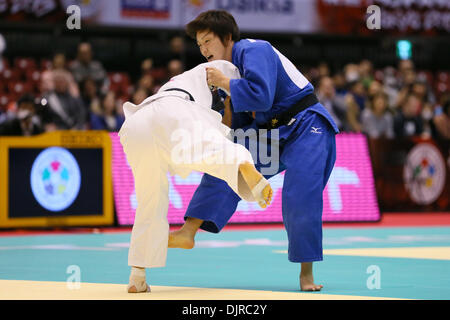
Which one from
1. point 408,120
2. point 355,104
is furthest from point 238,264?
point 408,120

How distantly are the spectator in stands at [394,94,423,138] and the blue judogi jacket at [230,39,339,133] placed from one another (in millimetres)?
8638

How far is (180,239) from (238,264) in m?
1.39

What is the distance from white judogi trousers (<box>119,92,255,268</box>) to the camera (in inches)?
165

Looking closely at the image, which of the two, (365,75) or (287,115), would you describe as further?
(365,75)

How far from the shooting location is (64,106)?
10711mm

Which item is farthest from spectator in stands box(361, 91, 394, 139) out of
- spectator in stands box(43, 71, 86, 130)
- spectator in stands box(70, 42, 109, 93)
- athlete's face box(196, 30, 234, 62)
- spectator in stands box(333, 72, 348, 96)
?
athlete's face box(196, 30, 234, 62)

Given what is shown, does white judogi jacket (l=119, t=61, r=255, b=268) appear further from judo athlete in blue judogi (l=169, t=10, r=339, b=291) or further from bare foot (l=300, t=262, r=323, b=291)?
bare foot (l=300, t=262, r=323, b=291)

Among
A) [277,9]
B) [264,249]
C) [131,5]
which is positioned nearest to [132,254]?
[264,249]

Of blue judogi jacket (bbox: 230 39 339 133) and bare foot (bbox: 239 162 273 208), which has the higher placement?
blue judogi jacket (bbox: 230 39 339 133)

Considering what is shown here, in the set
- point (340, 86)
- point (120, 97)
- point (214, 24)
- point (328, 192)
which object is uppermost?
point (340, 86)

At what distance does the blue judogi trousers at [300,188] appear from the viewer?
4.57m

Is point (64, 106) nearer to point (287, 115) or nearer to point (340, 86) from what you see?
point (340, 86)

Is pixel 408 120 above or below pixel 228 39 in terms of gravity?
below

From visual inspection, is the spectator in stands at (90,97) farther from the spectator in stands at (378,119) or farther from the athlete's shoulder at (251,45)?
the athlete's shoulder at (251,45)
